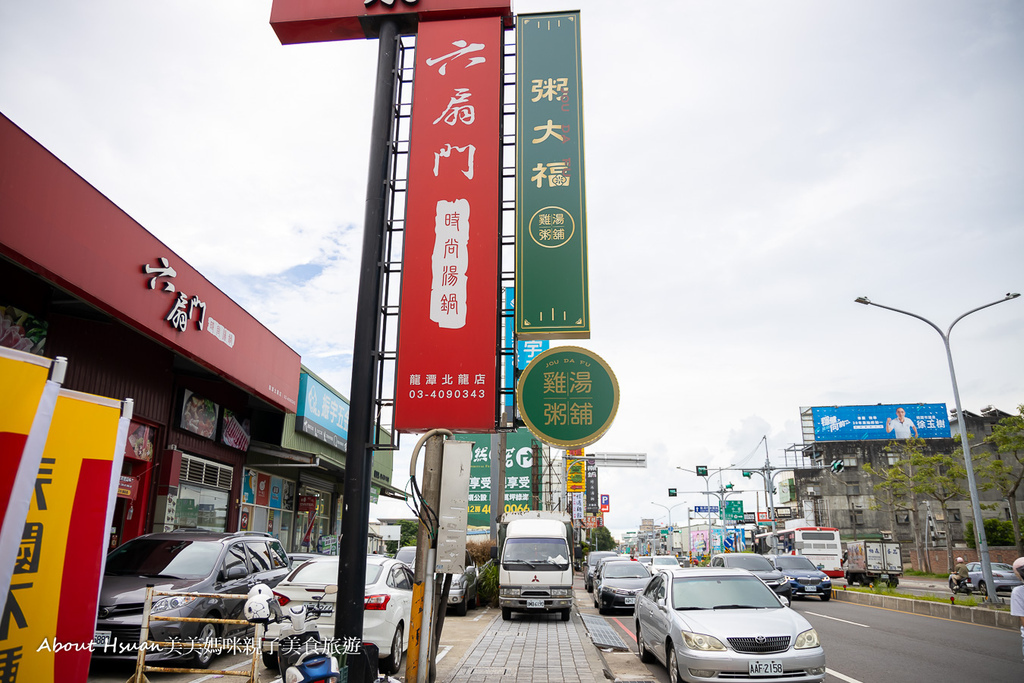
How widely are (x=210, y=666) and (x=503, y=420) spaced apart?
5.37 metres

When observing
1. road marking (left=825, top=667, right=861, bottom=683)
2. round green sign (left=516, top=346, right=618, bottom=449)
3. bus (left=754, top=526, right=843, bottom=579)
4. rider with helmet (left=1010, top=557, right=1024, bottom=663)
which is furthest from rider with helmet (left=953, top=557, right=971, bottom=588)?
round green sign (left=516, top=346, right=618, bottom=449)

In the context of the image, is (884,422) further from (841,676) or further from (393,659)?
(393,659)

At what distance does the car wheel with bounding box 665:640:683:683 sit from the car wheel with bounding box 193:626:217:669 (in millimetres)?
5504

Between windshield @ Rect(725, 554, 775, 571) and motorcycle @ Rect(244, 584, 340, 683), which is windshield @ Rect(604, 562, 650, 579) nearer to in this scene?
windshield @ Rect(725, 554, 775, 571)

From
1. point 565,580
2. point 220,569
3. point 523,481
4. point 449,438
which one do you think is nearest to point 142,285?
point 220,569

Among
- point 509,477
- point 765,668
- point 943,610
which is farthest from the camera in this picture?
point 509,477

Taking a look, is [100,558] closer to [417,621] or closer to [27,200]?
[417,621]

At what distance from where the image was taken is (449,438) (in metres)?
7.11

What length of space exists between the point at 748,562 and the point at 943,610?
573 centimetres

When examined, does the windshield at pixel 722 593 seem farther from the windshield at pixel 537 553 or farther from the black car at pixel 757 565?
the black car at pixel 757 565

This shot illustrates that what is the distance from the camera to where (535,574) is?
15914mm

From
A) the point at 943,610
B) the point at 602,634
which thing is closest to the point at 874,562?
the point at 943,610

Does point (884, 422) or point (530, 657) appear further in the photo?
point (884, 422)

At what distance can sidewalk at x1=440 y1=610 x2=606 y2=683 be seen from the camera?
326 inches
